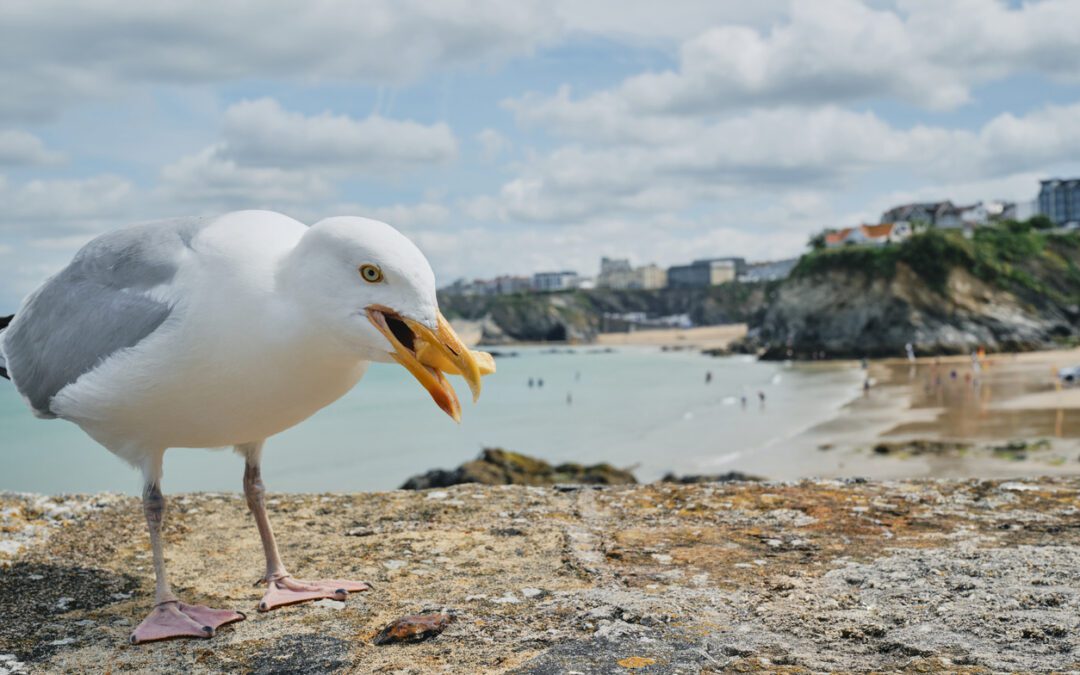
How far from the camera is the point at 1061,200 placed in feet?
471

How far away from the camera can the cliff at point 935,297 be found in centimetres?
6394

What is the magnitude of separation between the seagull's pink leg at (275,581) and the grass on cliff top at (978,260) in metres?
70.1

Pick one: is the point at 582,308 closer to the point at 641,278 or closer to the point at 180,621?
the point at 641,278

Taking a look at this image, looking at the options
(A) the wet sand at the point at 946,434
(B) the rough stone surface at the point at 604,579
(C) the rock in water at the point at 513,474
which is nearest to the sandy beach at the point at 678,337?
(A) the wet sand at the point at 946,434

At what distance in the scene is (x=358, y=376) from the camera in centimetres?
352

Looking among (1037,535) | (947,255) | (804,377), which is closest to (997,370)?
(804,377)

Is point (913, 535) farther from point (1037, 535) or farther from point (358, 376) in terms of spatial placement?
point (358, 376)

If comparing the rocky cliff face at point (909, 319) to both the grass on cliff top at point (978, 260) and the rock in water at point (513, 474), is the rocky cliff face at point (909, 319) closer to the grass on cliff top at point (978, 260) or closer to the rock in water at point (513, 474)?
the grass on cliff top at point (978, 260)

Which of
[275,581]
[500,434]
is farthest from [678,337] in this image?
[275,581]

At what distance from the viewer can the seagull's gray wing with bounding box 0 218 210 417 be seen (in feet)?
11.3

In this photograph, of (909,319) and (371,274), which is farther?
(909,319)

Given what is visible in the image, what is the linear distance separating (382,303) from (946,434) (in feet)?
89.6

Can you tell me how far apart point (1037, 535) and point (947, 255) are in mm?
70410

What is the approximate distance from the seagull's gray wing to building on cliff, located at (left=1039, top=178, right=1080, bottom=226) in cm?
16197
